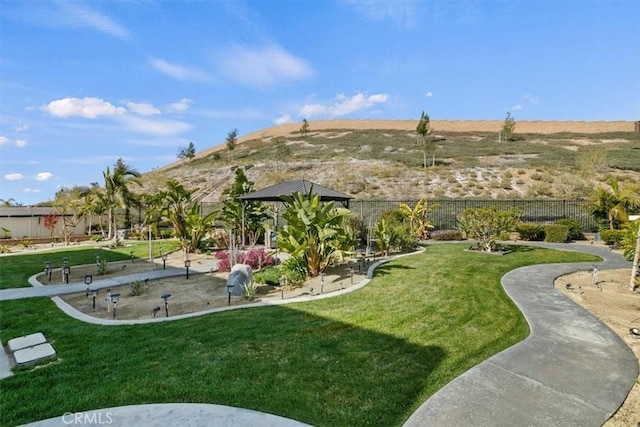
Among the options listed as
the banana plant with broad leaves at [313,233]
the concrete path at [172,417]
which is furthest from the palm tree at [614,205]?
the concrete path at [172,417]

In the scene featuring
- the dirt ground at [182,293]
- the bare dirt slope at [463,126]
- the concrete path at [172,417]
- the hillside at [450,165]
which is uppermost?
the bare dirt slope at [463,126]

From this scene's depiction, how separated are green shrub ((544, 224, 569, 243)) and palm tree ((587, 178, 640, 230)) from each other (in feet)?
6.68

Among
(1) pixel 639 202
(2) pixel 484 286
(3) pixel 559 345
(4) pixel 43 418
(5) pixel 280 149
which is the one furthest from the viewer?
(5) pixel 280 149

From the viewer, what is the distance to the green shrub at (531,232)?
55.1ft

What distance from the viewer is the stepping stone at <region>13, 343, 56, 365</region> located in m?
4.04

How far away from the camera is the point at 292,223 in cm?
887

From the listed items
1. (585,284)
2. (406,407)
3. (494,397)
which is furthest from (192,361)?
(585,284)

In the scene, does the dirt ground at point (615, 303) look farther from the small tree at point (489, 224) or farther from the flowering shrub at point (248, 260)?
the flowering shrub at point (248, 260)

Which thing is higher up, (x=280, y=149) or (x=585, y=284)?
(x=280, y=149)

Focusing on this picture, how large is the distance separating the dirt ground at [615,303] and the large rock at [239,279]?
639 centimetres

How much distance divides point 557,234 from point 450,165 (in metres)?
17.8

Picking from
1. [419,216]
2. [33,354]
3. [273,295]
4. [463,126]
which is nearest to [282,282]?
[273,295]

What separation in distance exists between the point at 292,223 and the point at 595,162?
32341mm

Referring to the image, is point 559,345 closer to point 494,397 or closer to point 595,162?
point 494,397
